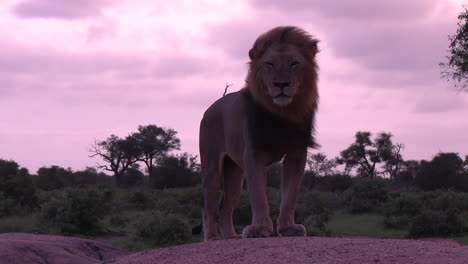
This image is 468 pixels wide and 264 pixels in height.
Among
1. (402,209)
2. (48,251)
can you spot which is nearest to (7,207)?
(402,209)

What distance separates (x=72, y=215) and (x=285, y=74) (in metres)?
12.6

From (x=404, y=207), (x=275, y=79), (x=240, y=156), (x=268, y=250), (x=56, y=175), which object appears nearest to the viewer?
(x=268, y=250)

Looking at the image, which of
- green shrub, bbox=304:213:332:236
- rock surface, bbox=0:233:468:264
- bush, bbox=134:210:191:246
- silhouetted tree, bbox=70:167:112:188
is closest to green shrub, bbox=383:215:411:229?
green shrub, bbox=304:213:332:236

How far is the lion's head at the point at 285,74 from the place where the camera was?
21.3 ft

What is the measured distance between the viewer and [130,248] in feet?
45.7

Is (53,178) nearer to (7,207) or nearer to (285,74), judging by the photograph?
(7,207)

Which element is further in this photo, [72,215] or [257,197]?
[72,215]

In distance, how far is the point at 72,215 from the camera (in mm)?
17969

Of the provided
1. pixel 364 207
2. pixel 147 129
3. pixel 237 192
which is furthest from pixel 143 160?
pixel 237 192

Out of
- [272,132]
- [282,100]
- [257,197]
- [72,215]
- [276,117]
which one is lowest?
[257,197]

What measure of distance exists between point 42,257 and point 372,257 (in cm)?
→ 384

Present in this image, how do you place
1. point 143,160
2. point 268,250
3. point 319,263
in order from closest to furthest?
1. point 319,263
2. point 268,250
3. point 143,160

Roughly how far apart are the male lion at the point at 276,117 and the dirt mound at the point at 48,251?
225cm

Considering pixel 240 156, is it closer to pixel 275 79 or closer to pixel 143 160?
pixel 275 79
